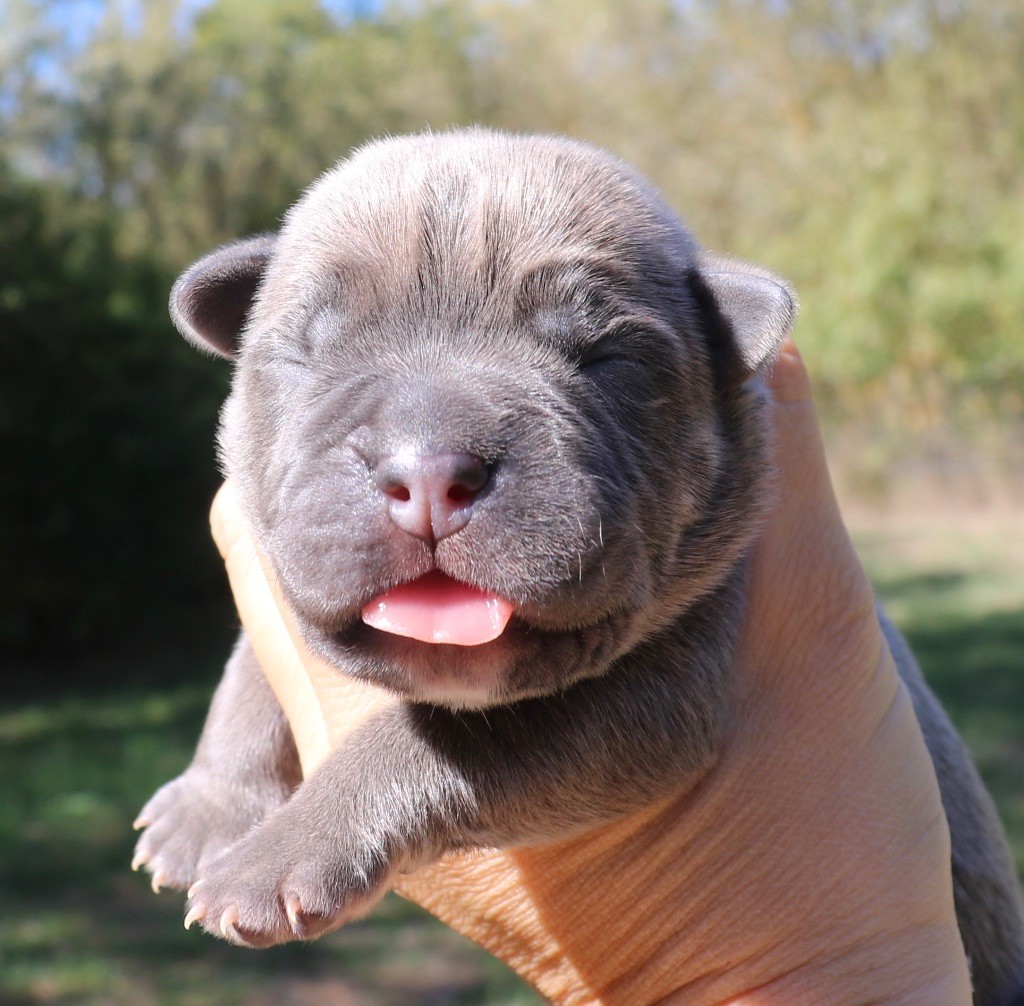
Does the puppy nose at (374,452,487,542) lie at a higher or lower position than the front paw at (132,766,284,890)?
higher

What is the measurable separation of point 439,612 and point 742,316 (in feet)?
3.88

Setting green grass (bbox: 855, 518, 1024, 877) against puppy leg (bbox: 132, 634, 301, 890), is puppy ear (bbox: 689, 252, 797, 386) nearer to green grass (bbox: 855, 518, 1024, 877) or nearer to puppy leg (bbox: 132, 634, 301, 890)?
puppy leg (bbox: 132, 634, 301, 890)

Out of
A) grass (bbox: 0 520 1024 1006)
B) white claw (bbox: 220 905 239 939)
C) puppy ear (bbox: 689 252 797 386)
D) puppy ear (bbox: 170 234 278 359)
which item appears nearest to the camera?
white claw (bbox: 220 905 239 939)

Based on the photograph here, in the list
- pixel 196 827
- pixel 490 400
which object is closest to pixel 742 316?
pixel 490 400

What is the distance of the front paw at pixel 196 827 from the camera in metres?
3.36

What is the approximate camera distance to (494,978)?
6672mm

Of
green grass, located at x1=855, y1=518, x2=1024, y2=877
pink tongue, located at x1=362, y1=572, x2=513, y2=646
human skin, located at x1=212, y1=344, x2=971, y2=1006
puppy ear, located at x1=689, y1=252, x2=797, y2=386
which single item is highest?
puppy ear, located at x1=689, y1=252, x2=797, y2=386

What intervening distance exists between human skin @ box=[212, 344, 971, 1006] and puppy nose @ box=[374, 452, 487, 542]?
99 cm

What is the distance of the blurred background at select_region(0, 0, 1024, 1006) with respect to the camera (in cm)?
824

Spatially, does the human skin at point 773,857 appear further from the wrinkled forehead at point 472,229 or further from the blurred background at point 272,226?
the blurred background at point 272,226

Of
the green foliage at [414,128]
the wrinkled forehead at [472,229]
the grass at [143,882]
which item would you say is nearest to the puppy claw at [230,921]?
the wrinkled forehead at [472,229]

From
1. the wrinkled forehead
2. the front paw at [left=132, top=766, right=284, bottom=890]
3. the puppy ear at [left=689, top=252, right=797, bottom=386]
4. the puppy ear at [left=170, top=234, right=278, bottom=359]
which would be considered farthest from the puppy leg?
the puppy ear at [left=689, top=252, right=797, bottom=386]

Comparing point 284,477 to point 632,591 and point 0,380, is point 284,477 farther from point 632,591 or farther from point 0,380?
point 0,380

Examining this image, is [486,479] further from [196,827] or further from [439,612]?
[196,827]
